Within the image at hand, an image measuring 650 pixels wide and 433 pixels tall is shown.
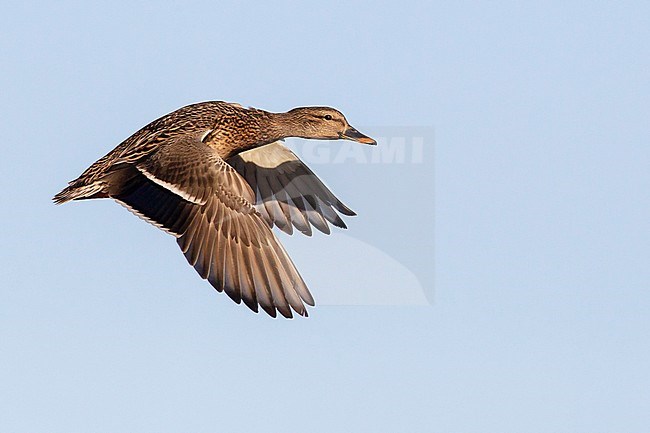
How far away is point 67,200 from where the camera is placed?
18.8 meters

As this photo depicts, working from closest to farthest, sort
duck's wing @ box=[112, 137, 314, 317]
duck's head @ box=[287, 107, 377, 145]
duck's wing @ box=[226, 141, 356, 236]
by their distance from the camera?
duck's wing @ box=[112, 137, 314, 317] → duck's head @ box=[287, 107, 377, 145] → duck's wing @ box=[226, 141, 356, 236]

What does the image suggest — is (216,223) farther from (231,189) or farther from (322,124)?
(322,124)

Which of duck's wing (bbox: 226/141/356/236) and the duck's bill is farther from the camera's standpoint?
duck's wing (bbox: 226/141/356/236)

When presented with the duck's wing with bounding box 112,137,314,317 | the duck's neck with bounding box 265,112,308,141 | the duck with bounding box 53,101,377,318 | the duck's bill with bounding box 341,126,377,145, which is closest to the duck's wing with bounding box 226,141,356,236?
the duck with bounding box 53,101,377,318

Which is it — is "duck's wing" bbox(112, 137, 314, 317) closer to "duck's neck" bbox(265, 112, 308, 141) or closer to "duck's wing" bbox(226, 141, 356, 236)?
"duck's neck" bbox(265, 112, 308, 141)

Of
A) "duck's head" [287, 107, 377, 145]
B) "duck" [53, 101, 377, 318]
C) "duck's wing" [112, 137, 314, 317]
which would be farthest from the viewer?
"duck's head" [287, 107, 377, 145]

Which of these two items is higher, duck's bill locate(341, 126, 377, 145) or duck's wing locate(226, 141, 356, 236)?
duck's bill locate(341, 126, 377, 145)

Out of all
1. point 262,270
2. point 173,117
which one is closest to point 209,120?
point 173,117

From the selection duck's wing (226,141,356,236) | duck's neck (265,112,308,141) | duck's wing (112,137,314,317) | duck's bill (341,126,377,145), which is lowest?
duck's wing (112,137,314,317)

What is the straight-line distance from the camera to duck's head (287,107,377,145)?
20.0m

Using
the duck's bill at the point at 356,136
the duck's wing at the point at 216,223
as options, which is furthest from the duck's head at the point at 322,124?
the duck's wing at the point at 216,223

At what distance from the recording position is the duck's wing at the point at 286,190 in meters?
21.0

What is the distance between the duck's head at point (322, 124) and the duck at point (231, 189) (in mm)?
15

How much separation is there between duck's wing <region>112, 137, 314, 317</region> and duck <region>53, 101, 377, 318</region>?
1 centimetres
